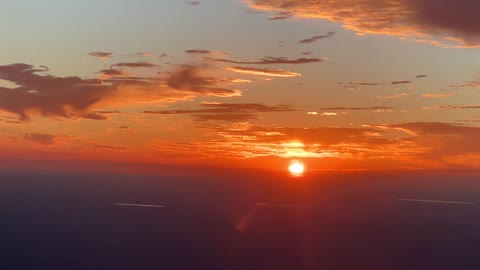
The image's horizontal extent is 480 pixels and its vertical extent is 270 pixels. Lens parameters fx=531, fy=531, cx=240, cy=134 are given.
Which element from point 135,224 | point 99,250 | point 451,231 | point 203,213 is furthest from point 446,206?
point 99,250

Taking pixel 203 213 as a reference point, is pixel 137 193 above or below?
above

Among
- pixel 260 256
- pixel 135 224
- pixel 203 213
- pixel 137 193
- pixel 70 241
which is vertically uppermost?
pixel 137 193

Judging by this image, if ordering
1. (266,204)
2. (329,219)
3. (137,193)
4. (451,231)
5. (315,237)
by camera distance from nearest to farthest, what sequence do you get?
(315,237) → (451,231) → (329,219) → (266,204) → (137,193)

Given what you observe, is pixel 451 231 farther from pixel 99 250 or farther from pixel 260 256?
pixel 99 250

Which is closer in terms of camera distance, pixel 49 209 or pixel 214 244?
pixel 214 244

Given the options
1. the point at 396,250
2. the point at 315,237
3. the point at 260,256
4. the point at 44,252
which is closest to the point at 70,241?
the point at 44,252

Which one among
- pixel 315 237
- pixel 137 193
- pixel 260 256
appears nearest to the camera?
pixel 260 256

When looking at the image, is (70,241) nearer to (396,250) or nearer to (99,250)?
(99,250)
